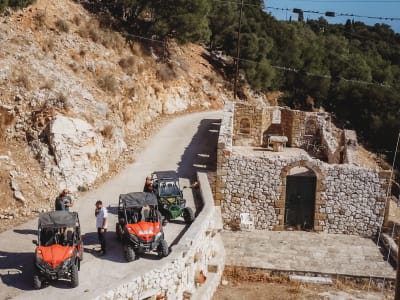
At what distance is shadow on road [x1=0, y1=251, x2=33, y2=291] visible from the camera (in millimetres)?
11586

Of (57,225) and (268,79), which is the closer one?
(57,225)

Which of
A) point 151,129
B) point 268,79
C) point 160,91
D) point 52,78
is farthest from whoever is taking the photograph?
point 268,79

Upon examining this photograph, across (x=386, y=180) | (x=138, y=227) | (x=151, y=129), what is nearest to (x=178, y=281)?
(x=138, y=227)

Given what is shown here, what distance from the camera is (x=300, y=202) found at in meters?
19.9

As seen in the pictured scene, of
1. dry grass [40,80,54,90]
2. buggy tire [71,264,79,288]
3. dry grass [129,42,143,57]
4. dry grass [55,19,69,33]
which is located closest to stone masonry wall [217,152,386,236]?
dry grass [40,80,54,90]

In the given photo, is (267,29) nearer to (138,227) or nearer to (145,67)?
(145,67)

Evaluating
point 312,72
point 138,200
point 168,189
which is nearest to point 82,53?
point 168,189

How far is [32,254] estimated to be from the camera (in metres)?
13.2

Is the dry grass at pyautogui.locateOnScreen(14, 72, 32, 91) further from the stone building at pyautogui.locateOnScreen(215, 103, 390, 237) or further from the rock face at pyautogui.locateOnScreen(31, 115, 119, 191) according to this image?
the stone building at pyautogui.locateOnScreen(215, 103, 390, 237)

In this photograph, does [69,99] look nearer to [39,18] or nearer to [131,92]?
[131,92]

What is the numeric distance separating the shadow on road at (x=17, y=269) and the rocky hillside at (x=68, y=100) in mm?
2384

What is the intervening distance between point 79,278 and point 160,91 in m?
20.0

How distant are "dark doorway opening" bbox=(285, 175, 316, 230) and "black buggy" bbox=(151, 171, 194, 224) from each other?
17.7ft

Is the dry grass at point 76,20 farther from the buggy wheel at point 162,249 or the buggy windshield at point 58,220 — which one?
the buggy wheel at point 162,249
